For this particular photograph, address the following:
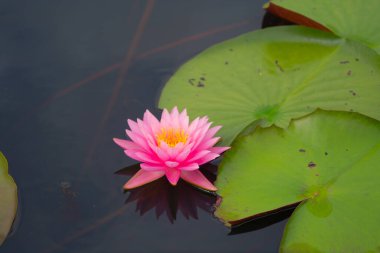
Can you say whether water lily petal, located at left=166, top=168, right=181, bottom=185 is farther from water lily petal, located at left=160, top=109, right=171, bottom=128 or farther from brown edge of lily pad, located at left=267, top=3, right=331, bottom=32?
brown edge of lily pad, located at left=267, top=3, right=331, bottom=32

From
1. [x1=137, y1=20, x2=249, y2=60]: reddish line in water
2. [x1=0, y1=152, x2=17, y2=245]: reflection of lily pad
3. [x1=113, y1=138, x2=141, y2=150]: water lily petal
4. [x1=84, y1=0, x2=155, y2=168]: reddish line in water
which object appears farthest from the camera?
[x1=137, y1=20, x2=249, y2=60]: reddish line in water

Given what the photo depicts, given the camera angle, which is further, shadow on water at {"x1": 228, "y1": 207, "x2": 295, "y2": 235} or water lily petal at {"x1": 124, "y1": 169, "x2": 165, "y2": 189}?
water lily petal at {"x1": 124, "y1": 169, "x2": 165, "y2": 189}

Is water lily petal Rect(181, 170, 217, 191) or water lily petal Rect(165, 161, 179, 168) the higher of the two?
water lily petal Rect(165, 161, 179, 168)

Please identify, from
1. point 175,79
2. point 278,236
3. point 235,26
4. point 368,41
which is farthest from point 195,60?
point 278,236

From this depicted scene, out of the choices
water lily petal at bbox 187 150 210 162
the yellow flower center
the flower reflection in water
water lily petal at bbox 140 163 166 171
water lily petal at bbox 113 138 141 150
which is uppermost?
the yellow flower center

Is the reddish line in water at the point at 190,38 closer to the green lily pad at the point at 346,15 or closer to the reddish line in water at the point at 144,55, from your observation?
the reddish line in water at the point at 144,55

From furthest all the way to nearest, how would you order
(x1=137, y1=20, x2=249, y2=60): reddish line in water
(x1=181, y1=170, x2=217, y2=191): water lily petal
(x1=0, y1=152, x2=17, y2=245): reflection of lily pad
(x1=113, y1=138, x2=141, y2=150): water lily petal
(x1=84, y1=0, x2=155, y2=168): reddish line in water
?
(x1=137, y1=20, x2=249, y2=60): reddish line in water < (x1=84, y1=0, x2=155, y2=168): reddish line in water < (x1=113, y1=138, x2=141, y2=150): water lily petal < (x1=181, y1=170, x2=217, y2=191): water lily petal < (x1=0, y1=152, x2=17, y2=245): reflection of lily pad

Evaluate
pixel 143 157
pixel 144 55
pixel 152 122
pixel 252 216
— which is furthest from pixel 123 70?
pixel 252 216

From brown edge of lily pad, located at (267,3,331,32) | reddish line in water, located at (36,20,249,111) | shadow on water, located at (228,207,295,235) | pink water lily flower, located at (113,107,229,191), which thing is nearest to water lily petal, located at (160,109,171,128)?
pink water lily flower, located at (113,107,229,191)
